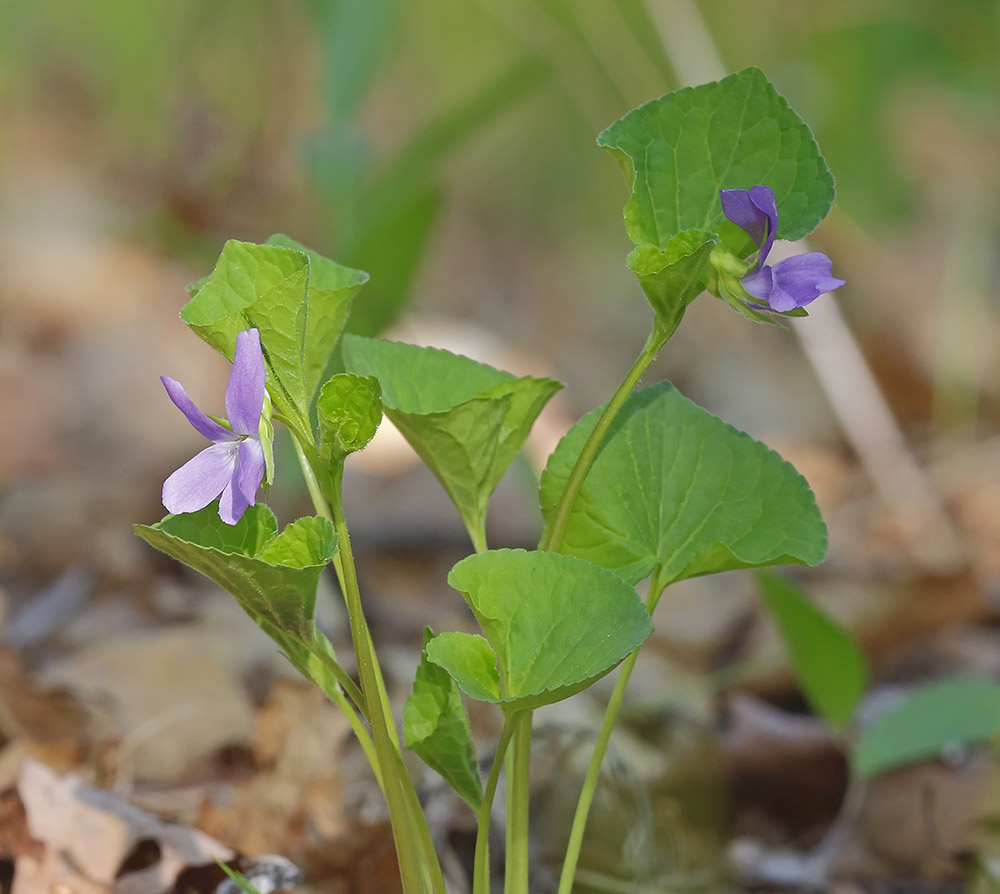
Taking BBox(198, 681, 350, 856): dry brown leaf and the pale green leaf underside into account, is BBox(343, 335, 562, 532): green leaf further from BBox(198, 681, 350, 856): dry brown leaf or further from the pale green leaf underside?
BBox(198, 681, 350, 856): dry brown leaf

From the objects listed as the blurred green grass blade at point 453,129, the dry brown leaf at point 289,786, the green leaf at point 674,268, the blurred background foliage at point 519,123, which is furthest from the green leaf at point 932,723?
the blurred background foliage at point 519,123

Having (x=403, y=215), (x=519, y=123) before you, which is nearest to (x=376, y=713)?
(x=403, y=215)

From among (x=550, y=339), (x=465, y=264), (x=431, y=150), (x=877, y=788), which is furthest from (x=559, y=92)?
(x=877, y=788)

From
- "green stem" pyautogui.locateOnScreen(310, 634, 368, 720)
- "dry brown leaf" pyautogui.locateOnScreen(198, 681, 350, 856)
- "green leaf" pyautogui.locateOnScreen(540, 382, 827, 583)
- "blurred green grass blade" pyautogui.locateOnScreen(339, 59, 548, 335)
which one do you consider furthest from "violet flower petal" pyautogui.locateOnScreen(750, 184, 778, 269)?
"blurred green grass blade" pyautogui.locateOnScreen(339, 59, 548, 335)

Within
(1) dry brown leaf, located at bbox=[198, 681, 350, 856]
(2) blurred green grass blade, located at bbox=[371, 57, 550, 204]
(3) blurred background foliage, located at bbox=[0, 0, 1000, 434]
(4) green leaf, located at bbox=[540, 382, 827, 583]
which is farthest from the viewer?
(3) blurred background foliage, located at bbox=[0, 0, 1000, 434]

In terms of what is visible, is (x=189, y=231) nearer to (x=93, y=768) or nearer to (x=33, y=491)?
(x=33, y=491)

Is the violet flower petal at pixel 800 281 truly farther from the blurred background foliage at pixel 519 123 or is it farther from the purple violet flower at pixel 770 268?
the blurred background foliage at pixel 519 123

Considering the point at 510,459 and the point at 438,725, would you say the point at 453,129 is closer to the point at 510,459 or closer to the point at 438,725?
the point at 510,459
